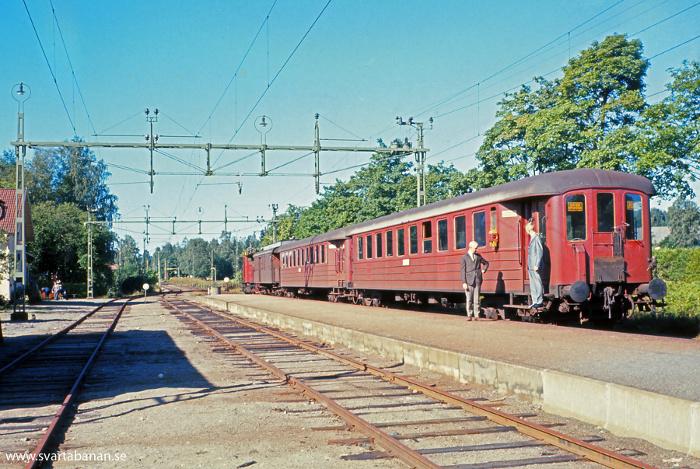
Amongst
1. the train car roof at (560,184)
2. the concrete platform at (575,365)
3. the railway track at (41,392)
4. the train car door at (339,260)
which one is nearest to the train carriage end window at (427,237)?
the train car roof at (560,184)

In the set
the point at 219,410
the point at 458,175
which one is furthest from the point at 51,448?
the point at 458,175

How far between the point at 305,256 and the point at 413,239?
1641 centimetres

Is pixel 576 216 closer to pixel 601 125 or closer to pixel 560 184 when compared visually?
pixel 560 184

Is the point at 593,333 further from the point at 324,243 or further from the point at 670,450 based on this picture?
the point at 324,243

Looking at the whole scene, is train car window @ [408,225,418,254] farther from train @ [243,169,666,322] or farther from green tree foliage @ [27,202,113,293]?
green tree foliage @ [27,202,113,293]

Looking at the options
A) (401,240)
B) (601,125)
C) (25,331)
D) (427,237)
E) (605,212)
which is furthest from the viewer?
(601,125)

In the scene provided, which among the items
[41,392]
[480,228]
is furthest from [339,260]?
[41,392]

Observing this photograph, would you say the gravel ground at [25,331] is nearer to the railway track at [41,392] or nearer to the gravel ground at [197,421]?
the railway track at [41,392]

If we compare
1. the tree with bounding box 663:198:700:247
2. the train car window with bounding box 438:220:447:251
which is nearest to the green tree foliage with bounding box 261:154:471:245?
the train car window with bounding box 438:220:447:251

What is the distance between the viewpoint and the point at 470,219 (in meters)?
17.1

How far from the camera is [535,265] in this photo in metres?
14.3

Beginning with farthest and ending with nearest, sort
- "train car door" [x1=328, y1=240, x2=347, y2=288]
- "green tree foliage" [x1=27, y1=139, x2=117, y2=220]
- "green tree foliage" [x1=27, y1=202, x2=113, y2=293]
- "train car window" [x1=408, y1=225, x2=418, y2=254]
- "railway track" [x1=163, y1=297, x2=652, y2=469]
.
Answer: "green tree foliage" [x1=27, y1=139, x2=117, y2=220] → "green tree foliage" [x1=27, y1=202, x2=113, y2=293] → "train car door" [x1=328, y1=240, x2=347, y2=288] → "train car window" [x1=408, y1=225, x2=418, y2=254] → "railway track" [x1=163, y1=297, x2=652, y2=469]

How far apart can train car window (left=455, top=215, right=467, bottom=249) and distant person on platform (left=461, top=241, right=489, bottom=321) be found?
1.31m

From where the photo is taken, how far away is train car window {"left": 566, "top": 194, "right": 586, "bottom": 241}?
14375 mm
